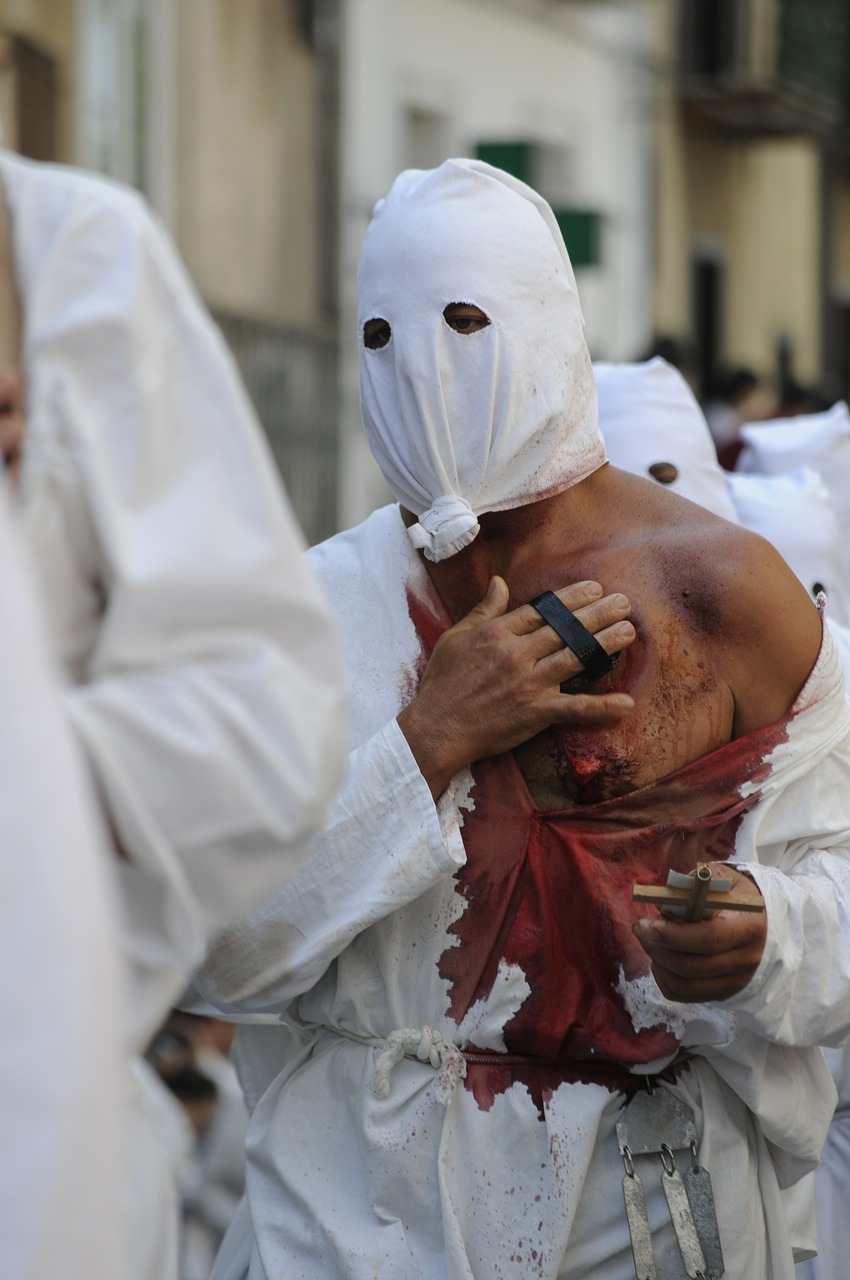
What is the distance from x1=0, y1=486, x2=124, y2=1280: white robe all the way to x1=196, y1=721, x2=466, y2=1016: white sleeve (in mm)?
1241

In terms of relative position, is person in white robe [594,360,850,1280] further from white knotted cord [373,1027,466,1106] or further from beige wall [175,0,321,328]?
beige wall [175,0,321,328]

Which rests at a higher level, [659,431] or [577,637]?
[577,637]

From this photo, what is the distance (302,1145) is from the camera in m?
2.95

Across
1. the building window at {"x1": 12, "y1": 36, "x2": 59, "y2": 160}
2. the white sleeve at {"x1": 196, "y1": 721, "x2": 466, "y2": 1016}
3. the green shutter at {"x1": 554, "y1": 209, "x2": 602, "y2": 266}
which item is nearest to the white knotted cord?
the white sleeve at {"x1": 196, "y1": 721, "x2": 466, "y2": 1016}

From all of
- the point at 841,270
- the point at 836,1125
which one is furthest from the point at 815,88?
the point at 836,1125

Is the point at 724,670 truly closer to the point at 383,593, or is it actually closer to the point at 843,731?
the point at 843,731

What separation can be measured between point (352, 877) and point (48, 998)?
1.33m

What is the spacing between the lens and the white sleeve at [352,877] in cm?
277

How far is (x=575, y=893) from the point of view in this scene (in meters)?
2.87

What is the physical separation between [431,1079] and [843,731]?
0.78 m

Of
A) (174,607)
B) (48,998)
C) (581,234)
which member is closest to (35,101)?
(581,234)

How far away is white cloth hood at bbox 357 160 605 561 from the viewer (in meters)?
2.86

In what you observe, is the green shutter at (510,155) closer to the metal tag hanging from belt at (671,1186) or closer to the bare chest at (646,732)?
the bare chest at (646,732)

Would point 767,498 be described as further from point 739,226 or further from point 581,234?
point 739,226
